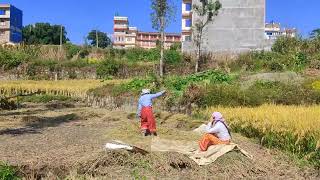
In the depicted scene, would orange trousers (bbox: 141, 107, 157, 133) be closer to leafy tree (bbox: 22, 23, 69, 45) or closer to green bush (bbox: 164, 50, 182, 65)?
green bush (bbox: 164, 50, 182, 65)

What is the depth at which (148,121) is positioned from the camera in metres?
14.3

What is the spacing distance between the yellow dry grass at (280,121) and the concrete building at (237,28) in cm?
2886

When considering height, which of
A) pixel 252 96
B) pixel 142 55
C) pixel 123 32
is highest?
pixel 123 32

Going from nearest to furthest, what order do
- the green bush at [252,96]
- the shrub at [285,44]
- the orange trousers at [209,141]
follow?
1. the orange trousers at [209,141]
2. the green bush at [252,96]
3. the shrub at [285,44]

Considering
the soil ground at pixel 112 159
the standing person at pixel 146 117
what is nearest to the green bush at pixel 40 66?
the soil ground at pixel 112 159

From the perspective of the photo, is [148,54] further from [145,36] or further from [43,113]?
[145,36]

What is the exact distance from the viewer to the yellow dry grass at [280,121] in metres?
11.8

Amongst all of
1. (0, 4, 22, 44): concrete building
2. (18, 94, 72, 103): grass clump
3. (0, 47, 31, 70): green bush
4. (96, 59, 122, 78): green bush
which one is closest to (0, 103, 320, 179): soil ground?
(18, 94, 72, 103): grass clump

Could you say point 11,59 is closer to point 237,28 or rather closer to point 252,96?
point 237,28

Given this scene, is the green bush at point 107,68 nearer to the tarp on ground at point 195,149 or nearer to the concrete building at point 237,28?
the concrete building at point 237,28

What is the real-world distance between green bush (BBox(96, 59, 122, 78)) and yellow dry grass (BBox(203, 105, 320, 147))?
21.8 metres

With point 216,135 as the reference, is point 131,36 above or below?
above

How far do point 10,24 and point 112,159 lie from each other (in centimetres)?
7671

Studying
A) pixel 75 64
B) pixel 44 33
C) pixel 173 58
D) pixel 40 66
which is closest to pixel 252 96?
pixel 173 58
